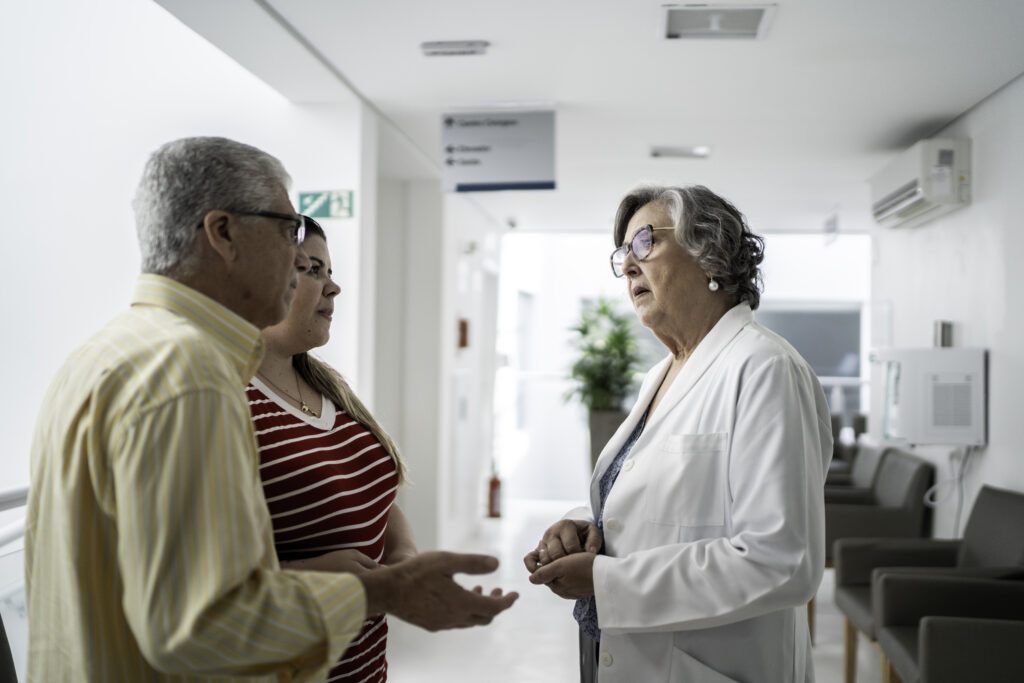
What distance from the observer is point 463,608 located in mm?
1223

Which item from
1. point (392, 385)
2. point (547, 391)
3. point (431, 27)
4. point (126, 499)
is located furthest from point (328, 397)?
point (547, 391)

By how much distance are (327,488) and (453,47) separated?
2.37 meters

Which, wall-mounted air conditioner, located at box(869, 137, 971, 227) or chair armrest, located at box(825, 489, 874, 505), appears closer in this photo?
wall-mounted air conditioner, located at box(869, 137, 971, 227)

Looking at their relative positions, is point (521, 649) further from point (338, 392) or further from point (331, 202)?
point (338, 392)

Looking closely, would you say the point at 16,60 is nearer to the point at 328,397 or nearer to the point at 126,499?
the point at 328,397

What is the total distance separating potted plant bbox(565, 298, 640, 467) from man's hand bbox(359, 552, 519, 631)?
731 cm

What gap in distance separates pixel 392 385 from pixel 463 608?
4756mm

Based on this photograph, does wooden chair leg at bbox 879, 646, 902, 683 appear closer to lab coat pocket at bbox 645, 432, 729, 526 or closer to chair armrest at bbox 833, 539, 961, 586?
chair armrest at bbox 833, 539, 961, 586

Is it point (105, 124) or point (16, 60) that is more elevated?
point (16, 60)

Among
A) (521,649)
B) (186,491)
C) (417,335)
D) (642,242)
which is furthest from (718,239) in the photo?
(417,335)

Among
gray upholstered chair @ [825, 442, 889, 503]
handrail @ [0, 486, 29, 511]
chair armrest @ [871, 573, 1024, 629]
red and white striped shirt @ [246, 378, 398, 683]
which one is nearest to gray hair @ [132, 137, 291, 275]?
red and white striped shirt @ [246, 378, 398, 683]

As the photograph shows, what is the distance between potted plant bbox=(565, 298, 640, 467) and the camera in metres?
8.52

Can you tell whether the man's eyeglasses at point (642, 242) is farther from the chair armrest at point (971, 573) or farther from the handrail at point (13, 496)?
the chair armrest at point (971, 573)

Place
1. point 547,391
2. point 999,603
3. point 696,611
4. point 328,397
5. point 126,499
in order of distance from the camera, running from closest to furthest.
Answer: point 126,499
point 696,611
point 328,397
point 999,603
point 547,391
